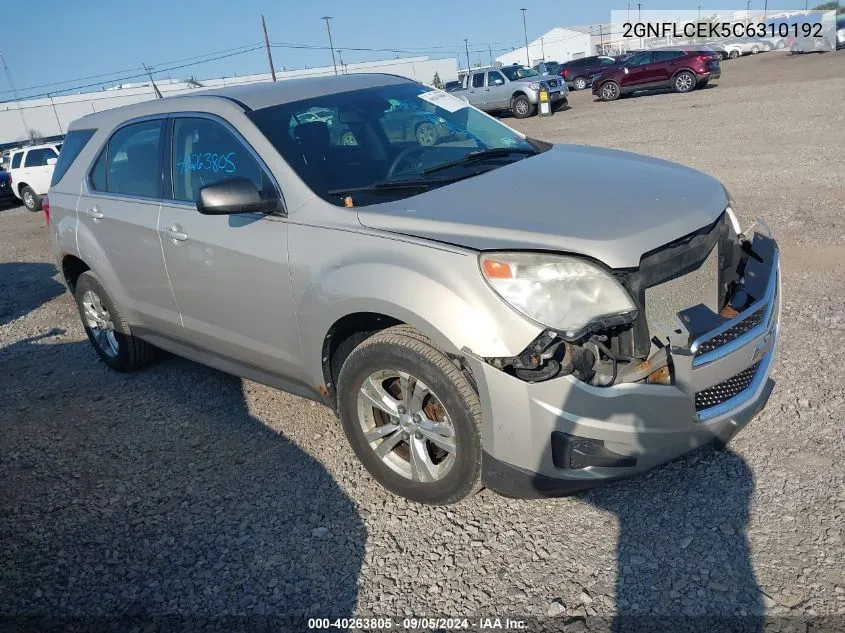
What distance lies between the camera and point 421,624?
8.47 ft

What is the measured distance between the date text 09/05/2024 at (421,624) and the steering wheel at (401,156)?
6.72ft

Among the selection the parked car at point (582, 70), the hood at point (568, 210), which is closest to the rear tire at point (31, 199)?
the hood at point (568, 210)

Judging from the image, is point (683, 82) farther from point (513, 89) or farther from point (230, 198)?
point (230, 198)

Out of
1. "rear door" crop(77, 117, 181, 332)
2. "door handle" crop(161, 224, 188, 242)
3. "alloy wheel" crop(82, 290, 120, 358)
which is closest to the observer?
"door handle" crop(161, 224, 188, 242)

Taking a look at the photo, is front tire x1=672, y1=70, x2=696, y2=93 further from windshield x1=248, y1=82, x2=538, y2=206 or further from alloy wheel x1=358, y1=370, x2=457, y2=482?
alloy wheel x1=358, y1=370, x2=457, y2=482

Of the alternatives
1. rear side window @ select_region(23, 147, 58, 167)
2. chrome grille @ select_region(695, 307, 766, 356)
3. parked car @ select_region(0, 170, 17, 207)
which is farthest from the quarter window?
parked car @ select_region(0, 170, 17, 207)

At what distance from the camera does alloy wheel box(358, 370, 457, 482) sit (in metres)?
3.00

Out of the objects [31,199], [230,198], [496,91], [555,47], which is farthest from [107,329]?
[555,47]

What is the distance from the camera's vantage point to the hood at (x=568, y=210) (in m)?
2.66

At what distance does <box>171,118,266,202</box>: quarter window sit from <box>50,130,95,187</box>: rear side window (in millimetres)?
1294

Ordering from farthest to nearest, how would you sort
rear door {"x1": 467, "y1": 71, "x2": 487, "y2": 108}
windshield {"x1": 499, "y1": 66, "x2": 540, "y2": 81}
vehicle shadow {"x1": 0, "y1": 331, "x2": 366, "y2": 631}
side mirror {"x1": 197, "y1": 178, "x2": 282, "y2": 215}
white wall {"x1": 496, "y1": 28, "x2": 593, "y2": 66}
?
white wall {"x1": 496, "y1": 28, "x2": 593, "y2": 66} → rear door {"x1": 467, "y1": 71, "x2": 487, "y2": 108} → windshield {"x1": 499, "y1": 66, "x2": 540, "y2": 81} → side mirror {"x1": 197, "y1": 178, "x2": 282, "y2": 215} → vehicle shadow {"x1": 0, "y1": 331, "x2": 366, "y2": 631}

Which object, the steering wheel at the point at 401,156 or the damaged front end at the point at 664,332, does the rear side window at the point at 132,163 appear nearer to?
the steering wheel at the point at 401,156

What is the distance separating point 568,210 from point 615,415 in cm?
87

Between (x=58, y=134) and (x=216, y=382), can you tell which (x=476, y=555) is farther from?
(x=58, y=134)
